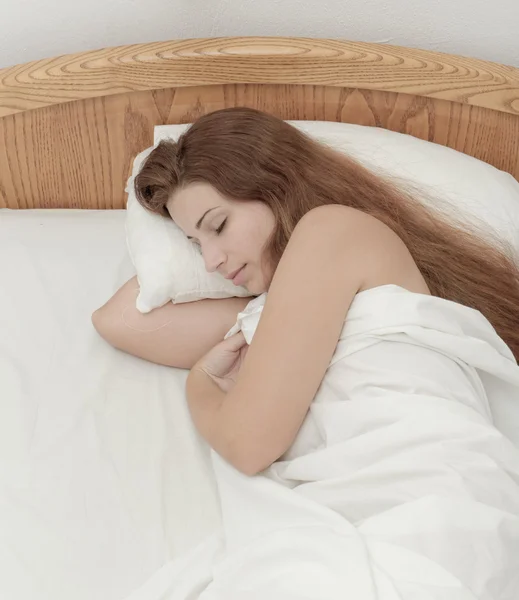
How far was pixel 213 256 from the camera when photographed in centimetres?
114

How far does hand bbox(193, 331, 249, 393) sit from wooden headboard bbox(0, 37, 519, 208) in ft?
1.64

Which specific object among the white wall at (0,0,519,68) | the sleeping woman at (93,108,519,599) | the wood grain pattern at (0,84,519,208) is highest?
the white wall at (0,0,519,68)

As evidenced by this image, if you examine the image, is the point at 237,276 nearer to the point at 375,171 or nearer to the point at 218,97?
the point at 375,171

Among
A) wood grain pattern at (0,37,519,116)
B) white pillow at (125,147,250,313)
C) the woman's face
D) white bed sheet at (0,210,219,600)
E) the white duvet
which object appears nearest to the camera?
the white duvet

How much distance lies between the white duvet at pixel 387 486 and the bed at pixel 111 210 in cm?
11

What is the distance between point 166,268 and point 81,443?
322 mm

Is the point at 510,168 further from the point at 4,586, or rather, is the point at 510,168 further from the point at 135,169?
the point at 4,586

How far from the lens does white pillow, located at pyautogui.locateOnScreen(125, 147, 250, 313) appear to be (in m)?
1.24

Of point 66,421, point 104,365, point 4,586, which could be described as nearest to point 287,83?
point 104,365

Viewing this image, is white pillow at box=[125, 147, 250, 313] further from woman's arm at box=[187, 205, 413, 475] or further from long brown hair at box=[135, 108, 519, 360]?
woman's arm at box=[187, 205, 413, 475]

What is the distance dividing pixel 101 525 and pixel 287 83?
88 centimetres

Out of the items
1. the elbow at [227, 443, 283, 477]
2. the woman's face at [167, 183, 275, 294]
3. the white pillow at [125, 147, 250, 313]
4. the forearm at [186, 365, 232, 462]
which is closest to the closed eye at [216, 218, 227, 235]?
the woman's face at [167, 183, 275, 294]

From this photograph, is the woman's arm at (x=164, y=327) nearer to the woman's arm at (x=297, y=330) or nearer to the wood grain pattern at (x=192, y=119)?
the woman's arm at (x=297, y=330)

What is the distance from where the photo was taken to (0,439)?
113cm
